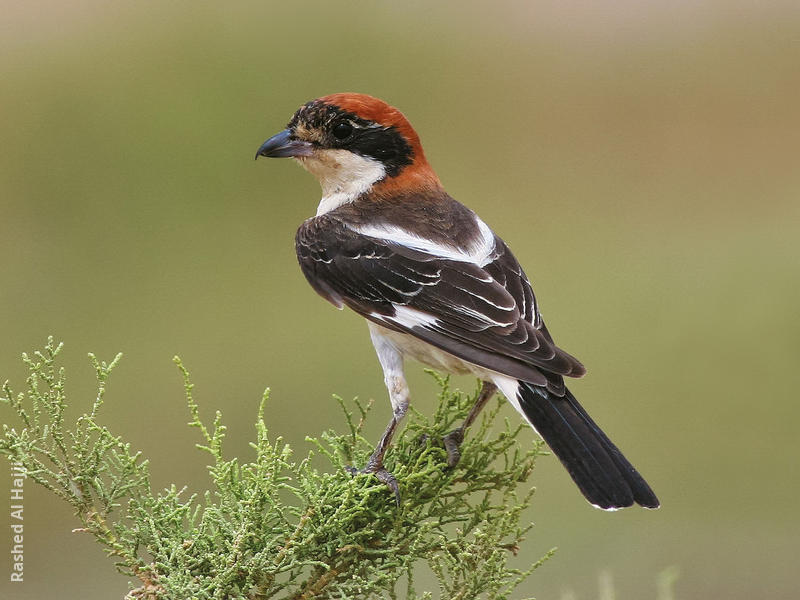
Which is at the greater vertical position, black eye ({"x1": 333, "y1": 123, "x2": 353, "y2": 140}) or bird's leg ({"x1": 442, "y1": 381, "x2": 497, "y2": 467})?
black eye ({"x1": 333, "y1": 123, "x2": 353, "y2": 140})

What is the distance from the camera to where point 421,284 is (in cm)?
347

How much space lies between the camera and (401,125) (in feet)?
12.7

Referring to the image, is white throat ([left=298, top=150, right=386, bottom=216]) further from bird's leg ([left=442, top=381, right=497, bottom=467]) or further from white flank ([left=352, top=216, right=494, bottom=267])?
bird's leg ([left=442, top=381, right=497, bottom=467])

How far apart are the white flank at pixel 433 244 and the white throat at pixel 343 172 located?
0.69 ft

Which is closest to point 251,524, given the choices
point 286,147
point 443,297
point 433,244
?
point 443,297

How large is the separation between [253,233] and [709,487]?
3.99 meters

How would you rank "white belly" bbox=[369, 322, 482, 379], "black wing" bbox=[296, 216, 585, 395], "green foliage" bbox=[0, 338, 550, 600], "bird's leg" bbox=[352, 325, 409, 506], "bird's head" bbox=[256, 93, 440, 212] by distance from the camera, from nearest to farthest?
"green foliage" bbox=[0, 338, 550, 600]
"bird's leg" bbox=[352, 325, 409, 506]
"black wing" bbox=[296, 216, 585, 395]
"white belly" bbox=[369, 322, 482, 379]
"bird's head" bbox=[256, 93, 440, 212]

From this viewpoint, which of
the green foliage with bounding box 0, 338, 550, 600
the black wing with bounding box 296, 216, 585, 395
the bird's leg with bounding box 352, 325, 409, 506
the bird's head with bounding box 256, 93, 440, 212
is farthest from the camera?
the bird's head with bounding box 256, 93, 440, 212

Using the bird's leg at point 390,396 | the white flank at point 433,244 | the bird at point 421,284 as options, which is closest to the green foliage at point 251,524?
the bird's leg at point 390,396

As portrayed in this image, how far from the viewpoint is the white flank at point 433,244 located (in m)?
3.59

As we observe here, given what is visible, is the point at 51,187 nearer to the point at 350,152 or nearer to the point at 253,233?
the point at 253,233

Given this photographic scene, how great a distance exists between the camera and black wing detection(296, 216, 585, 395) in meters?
3.22

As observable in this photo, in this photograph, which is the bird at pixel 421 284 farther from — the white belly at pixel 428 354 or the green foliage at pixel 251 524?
the green foliage at pixel 251 524

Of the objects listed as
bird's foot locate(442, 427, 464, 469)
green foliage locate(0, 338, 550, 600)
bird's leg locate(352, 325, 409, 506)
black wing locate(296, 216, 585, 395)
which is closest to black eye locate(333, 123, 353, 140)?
black wing locate(296, 216, 585, 395)
